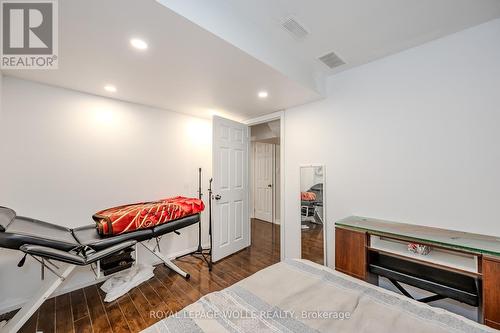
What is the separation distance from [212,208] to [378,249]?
2045 millimetres

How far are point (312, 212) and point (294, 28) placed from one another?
2.13 m

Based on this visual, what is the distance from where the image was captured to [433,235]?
1.63m

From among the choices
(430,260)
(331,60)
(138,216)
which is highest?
(331,60)

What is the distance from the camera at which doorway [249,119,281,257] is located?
14.8ft

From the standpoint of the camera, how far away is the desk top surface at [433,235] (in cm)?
139

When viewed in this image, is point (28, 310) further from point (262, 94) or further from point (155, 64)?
point (262, 94)

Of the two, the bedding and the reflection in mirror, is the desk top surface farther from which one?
the bedding

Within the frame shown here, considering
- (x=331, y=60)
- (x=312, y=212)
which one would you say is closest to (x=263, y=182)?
(x=312, y=212)

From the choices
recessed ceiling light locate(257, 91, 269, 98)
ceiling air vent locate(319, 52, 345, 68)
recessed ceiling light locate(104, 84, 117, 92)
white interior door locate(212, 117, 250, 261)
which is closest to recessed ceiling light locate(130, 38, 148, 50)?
recessed ceiling light locate(104, 84, 117, 92)

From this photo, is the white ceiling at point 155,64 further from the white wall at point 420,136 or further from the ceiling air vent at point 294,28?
the white wall at point 420,136

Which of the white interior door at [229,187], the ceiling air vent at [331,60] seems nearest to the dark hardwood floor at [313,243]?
the white interior door at [229,187]

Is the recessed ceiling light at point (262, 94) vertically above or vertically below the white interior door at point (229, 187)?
above

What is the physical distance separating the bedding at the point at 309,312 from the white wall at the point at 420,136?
1175mm

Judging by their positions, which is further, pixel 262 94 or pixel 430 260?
pixel 262 94
